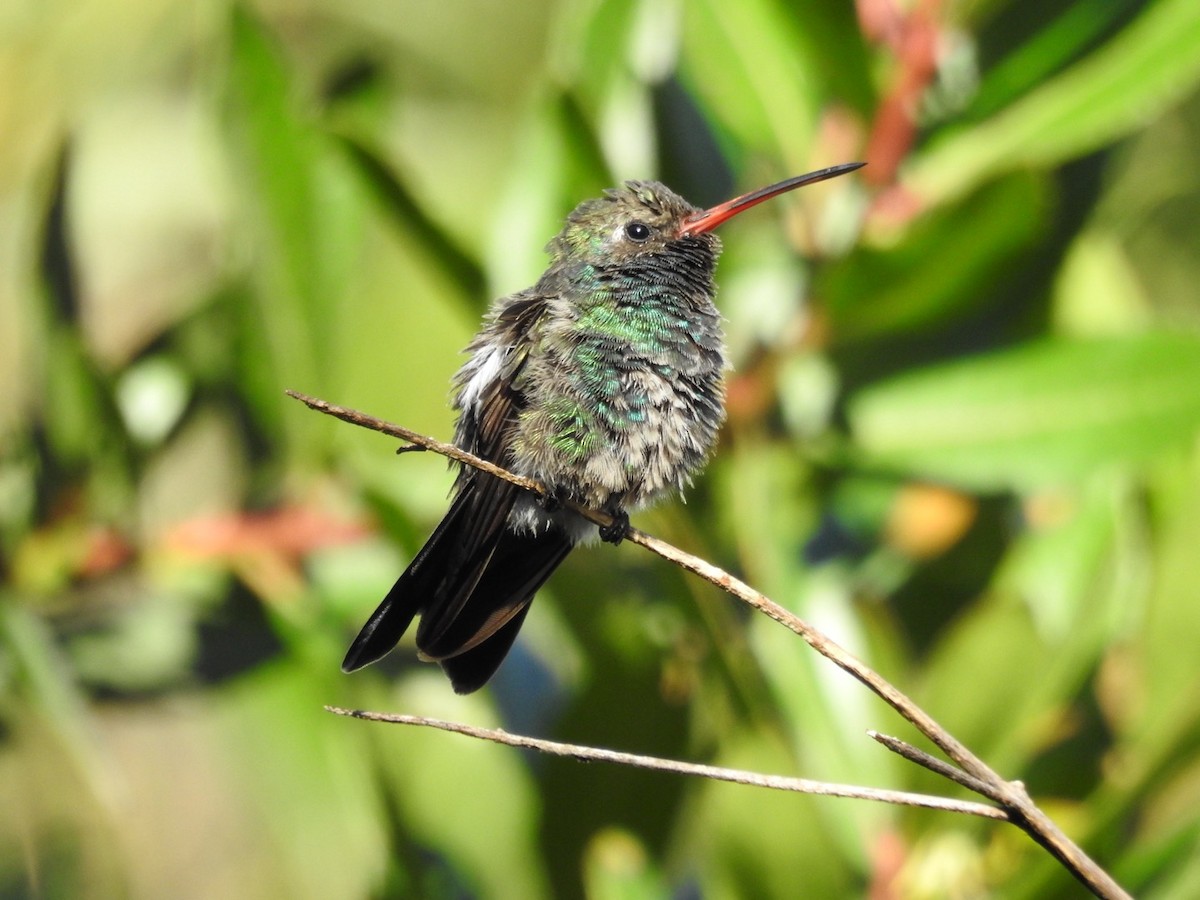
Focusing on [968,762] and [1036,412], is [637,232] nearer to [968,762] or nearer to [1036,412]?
[1036,412]

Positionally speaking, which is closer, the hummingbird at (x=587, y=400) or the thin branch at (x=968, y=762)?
the thin branch at (x=968, y=762)

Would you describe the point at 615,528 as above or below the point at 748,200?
below

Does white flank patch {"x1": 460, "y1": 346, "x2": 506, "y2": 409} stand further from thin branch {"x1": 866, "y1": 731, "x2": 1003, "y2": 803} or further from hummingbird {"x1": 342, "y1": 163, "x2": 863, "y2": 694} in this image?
thin branch {"x1": 866, "y1": 731, "x2": 1003, "y2": 803}

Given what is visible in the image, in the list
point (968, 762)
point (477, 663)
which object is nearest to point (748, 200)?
point (477, 663)

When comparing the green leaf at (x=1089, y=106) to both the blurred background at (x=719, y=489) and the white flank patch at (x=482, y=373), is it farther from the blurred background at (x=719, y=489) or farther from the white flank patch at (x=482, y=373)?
the white flank patch at (x=482, y=373)

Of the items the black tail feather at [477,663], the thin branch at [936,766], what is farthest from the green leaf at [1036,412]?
the thin branch at [936,766]
